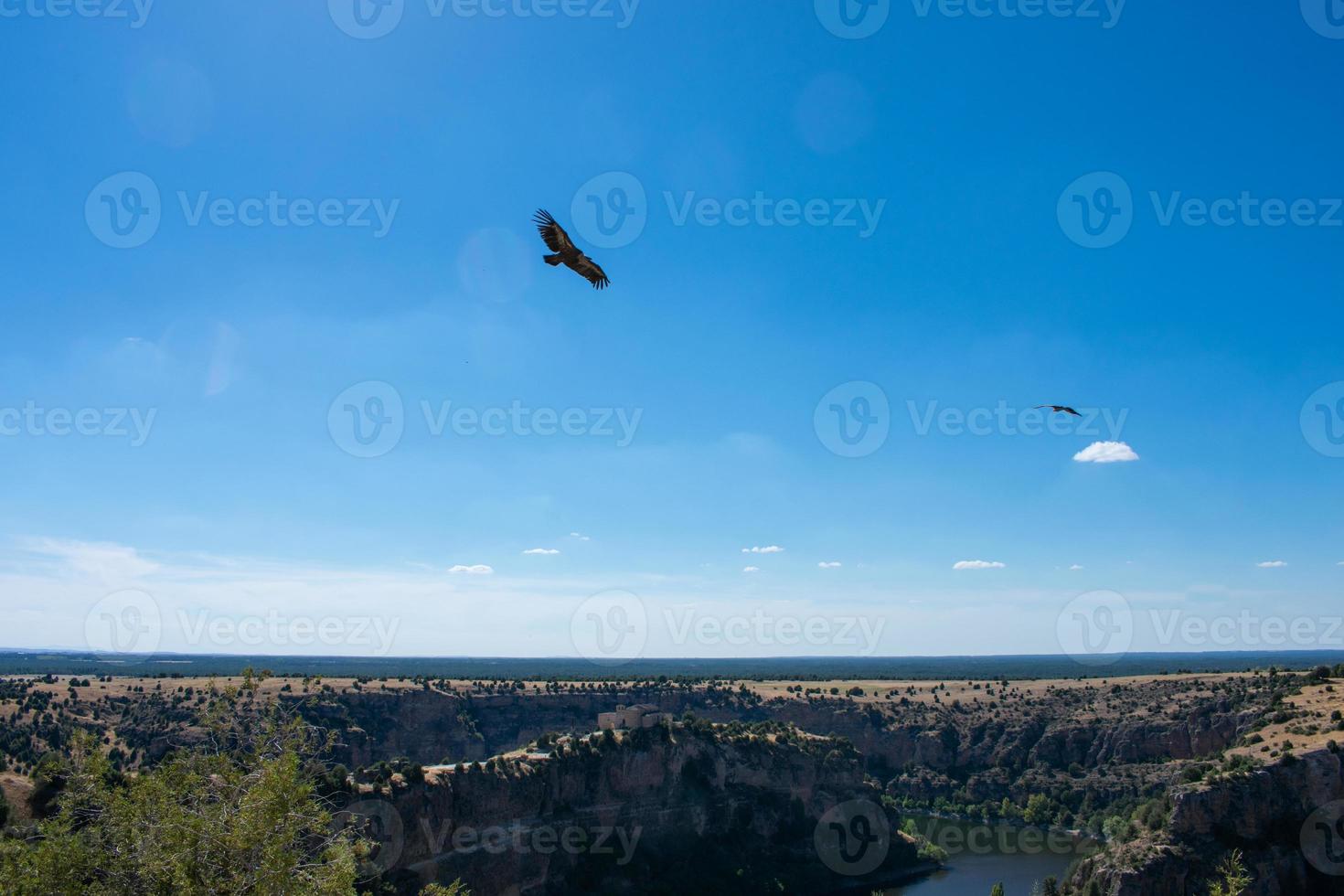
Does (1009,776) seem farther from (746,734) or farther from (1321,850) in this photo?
(1321,850)

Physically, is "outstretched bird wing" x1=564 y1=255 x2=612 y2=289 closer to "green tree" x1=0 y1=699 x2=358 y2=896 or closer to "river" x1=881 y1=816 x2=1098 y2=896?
"green tree" x1=0 y1=699 x2=358 y2=896

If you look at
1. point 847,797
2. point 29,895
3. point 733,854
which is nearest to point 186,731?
point 733,854

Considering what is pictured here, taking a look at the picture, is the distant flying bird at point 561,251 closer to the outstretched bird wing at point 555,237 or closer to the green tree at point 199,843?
the outstretched bird wing at point 555,237

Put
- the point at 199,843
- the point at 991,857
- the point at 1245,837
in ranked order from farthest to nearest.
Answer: the point at 991,857 < the point at 1245,837 < the point at 199,843

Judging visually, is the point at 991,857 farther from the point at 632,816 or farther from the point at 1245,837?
the point at 632,816

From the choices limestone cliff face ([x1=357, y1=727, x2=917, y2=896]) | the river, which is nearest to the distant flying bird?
limestone cliff face ([x1=357, y1=727, x2=917, y2=896])

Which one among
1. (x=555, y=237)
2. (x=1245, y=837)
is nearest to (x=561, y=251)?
(x=555, y=237)

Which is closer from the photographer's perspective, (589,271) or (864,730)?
(589,271)
